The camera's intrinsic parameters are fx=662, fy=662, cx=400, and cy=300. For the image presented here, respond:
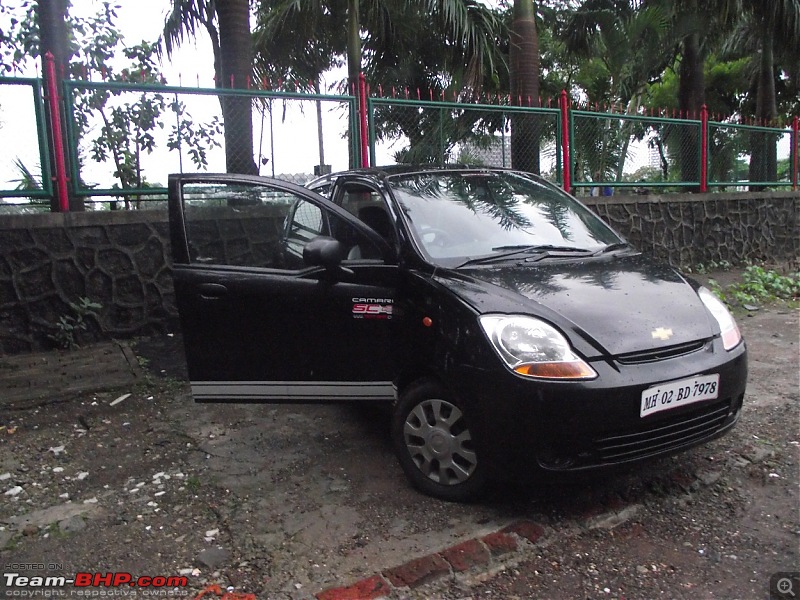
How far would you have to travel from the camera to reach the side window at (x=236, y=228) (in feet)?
12.5

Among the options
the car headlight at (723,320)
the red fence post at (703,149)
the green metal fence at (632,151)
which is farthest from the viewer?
the red fence post at (703,149)

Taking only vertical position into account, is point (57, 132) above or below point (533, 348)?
above

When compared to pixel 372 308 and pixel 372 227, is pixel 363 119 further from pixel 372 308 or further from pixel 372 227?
pixel 372 308

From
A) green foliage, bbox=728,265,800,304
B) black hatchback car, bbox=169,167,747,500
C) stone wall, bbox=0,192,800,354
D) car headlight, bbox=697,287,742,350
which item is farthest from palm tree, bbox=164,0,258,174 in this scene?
green foliage, bbox=728,265,800,304

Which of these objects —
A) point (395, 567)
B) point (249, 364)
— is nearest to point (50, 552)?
point (249, 364)

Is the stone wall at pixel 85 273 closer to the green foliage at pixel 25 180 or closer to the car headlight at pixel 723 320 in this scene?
the green foliage at pixel 25 180

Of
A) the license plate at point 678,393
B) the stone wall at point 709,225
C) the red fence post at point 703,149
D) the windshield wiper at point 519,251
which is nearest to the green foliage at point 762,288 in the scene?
the stone wall at point 709,225

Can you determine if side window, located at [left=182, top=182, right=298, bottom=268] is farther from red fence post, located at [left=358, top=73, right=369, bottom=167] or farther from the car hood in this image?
red fence post, located at [left=358, top=73, right=369, bottom=167]

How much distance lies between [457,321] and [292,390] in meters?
1.14

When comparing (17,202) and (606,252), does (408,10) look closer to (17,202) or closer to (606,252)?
(17,202)

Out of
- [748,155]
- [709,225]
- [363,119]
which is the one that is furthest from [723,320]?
[748,155]

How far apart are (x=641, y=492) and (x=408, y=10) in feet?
37.2

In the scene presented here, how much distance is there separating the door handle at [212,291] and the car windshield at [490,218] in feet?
3.60

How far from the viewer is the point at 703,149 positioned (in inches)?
401
